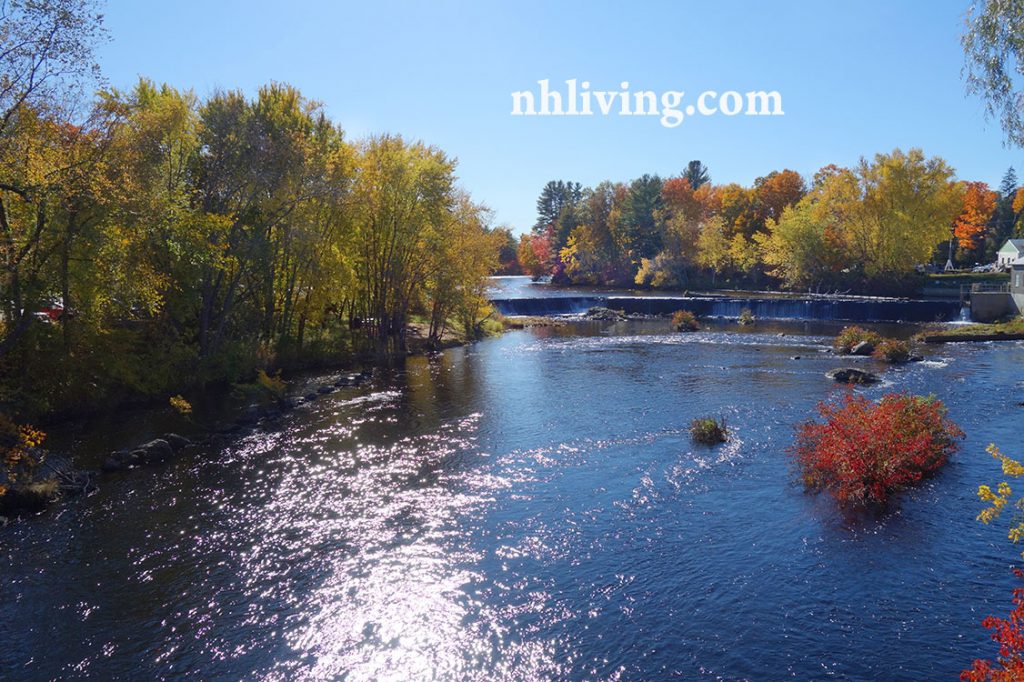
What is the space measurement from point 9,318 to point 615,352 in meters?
36.7

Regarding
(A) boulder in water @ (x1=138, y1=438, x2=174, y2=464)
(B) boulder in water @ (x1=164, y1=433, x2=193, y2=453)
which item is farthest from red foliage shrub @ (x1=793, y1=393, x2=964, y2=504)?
(B) boulder in water @ (x1=164, y1=433, x2=193, y2=453)

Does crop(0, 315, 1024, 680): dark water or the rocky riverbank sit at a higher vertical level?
the rocky riverbank

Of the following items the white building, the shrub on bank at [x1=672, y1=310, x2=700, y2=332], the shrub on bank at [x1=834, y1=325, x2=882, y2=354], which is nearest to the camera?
the shrub on bank at [x1=834, y1=325, x2=882, y2=354]

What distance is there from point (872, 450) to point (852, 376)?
17947mm

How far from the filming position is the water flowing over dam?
2660 inches

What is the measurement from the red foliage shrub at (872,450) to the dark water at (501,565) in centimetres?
70

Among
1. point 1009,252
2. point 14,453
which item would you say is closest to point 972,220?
point 1009,252

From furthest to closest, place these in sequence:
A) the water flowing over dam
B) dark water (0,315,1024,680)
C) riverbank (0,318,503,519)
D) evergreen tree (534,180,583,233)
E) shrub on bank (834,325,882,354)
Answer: evergreen tree (534,180,583,233) → the water flowing over dam → shrub on bank (834,325,882,354) → riverbank (0,318,503,519) → dark water (0,315,1024,680)

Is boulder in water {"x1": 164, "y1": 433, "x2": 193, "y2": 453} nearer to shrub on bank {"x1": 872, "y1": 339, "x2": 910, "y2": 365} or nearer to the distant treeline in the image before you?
shrub on bank {"x1": 872, "y1": 339, "x2": 910, "y2": 365}

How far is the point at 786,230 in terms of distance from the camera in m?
92.4

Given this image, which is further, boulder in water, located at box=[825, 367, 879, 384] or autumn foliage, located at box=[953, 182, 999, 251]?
autumn foliage, located at box=[953, 182, 999, 251]

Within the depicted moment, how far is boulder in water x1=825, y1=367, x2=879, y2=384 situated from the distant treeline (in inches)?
2252

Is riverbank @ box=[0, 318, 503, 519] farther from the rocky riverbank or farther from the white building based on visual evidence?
the white building

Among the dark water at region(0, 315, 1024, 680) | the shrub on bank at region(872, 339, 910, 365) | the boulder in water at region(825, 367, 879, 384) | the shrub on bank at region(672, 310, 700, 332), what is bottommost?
the dark water at region(0, 315, 1024, 680)
